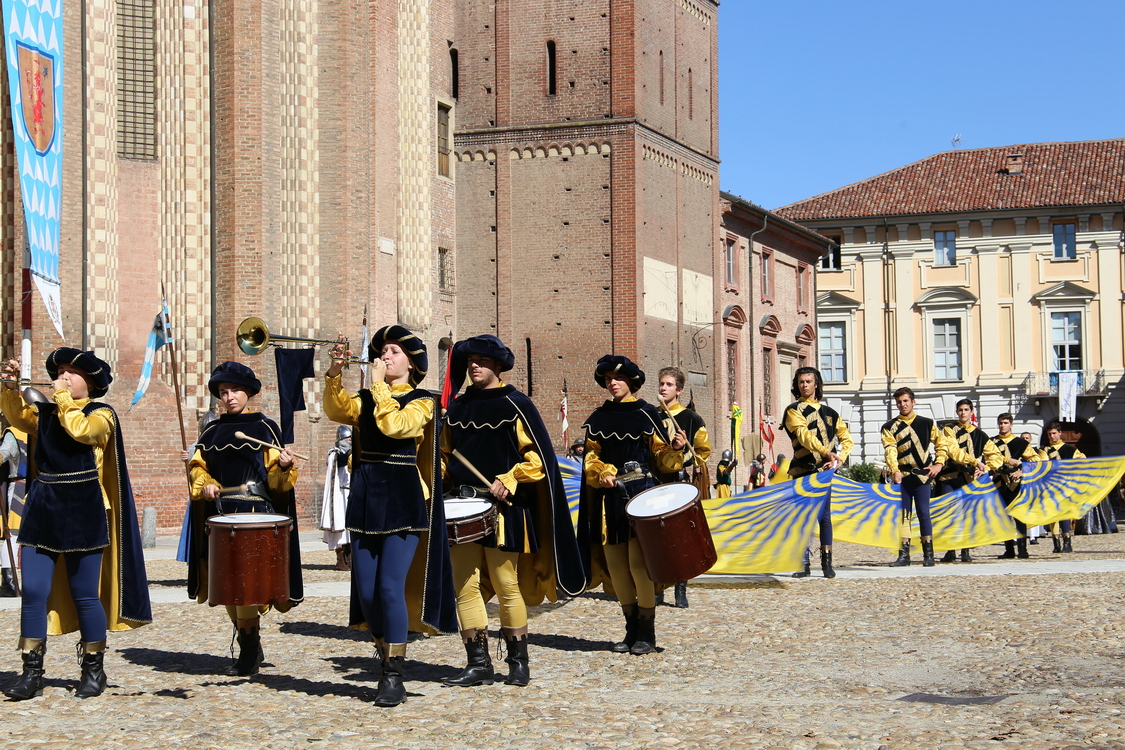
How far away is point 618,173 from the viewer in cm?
3719

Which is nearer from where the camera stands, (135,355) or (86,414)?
(86,414)

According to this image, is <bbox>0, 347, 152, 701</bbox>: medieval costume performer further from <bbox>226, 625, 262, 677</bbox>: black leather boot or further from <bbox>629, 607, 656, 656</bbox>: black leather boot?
<bbox>629, 607, 656, 656</bbox>: black leather boot

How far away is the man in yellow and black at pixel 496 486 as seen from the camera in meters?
8.08

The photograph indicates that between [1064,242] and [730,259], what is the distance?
624 inches

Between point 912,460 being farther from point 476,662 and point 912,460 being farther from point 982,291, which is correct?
point 982,291

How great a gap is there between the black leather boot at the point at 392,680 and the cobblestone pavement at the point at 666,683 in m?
0.07

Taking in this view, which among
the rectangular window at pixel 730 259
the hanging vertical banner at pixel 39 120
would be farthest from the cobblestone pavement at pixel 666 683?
the rectangular window at pixel 730 259

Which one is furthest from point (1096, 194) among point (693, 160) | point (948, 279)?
point (693, 160)

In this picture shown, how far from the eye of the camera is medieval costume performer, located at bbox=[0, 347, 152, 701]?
7.78 metres

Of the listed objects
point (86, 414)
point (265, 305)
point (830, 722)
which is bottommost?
point (830, 722)

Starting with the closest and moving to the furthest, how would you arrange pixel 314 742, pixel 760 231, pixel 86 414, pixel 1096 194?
1. pixel 314 742
2. pixel 86 414
3. pixel 760 231
4. pixel 1096 194

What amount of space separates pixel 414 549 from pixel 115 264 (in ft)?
61.5

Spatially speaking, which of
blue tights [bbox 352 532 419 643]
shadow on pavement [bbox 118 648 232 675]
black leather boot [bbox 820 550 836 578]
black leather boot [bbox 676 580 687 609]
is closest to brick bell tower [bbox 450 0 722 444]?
black leather boot [bbox 820 550 836 578]

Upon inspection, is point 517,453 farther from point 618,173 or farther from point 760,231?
point 760,231
